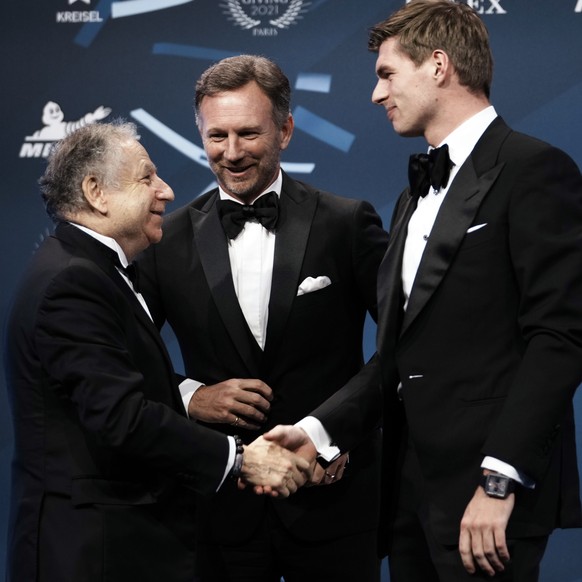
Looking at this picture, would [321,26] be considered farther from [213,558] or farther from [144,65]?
[213,558]

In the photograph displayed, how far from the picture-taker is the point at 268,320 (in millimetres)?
2664

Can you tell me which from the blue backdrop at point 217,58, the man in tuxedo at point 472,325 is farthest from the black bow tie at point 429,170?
the blue backdrop at point 217,58

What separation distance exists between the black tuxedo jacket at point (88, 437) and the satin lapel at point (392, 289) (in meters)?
0.43

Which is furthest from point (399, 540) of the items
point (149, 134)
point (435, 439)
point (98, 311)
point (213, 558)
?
point (149, 134)

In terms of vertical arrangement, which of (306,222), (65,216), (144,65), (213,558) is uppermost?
(144,65)

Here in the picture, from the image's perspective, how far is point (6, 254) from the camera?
4121 mm

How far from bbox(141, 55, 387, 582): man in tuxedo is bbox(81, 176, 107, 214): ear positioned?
1.30 feet

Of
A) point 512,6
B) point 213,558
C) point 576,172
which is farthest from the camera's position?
point 512,6

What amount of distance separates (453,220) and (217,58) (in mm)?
2079

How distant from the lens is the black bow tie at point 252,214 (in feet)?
8.91

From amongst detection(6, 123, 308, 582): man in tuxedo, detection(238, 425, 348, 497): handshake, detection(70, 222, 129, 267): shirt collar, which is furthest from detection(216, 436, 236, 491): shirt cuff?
detection(70, 222, 129, 267): shirt collar

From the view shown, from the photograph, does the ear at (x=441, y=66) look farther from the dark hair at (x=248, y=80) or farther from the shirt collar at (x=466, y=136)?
the dark hair at (x=248, y=80)

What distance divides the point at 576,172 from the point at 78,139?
3.60 feet

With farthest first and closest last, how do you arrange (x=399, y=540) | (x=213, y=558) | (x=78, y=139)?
1. (x=213, y=558)
2. (x=78, y=139)
3. (x=399, y=540)
